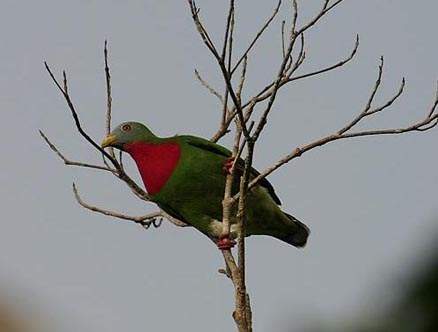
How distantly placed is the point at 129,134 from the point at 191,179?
2.46 ft

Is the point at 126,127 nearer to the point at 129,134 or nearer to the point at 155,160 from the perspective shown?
the point at 129,134

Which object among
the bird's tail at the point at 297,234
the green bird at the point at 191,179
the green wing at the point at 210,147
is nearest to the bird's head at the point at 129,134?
the green bird at the point at 191,179

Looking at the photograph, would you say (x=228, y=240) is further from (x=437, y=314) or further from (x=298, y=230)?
(x=437, y=314)

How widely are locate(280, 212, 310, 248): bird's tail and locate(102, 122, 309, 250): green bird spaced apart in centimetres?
12

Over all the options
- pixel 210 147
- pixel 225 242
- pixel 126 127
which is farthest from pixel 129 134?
pixel 225 242

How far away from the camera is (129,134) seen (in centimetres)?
719

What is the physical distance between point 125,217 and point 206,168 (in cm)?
77

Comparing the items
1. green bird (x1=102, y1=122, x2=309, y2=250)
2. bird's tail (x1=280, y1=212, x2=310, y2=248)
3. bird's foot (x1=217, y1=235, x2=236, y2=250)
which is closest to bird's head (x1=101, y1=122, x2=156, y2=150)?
green bird (x1=102, y1=122, x2=309, y2=250)

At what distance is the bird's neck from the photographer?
688cm

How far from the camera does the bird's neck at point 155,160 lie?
6875mm

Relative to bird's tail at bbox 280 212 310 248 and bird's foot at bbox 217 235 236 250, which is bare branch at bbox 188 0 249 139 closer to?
bird's foot at bbox 217 235 236 250

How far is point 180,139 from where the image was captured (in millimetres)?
7188

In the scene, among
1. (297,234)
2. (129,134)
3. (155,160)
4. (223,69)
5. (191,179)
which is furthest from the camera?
(297,234)

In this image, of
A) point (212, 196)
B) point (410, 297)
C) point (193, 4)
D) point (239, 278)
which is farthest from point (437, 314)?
point (193, 4)
